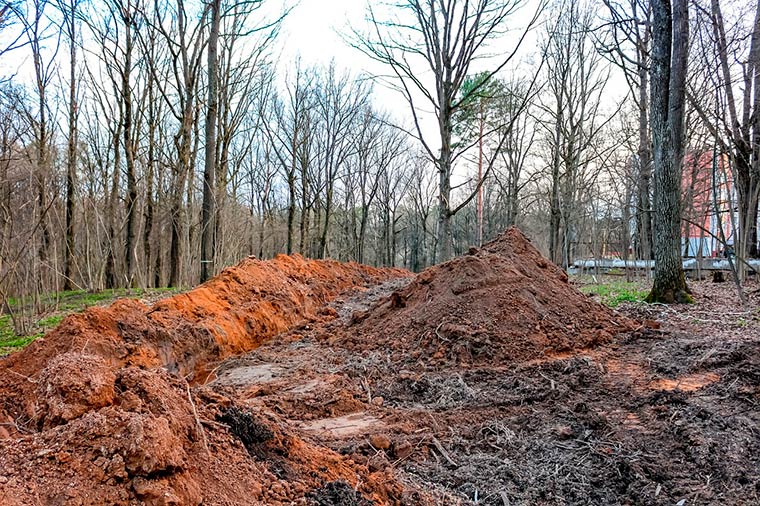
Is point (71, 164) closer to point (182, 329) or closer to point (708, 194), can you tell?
point (182, 329)

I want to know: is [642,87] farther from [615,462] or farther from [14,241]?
[14,241]

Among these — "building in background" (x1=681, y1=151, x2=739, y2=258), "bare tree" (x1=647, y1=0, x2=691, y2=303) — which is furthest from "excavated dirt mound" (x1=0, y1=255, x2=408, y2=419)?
"building in background" (x1=681, y1=151, x2=739, y2=258)

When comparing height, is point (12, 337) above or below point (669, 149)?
→ below

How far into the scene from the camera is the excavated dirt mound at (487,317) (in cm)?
589

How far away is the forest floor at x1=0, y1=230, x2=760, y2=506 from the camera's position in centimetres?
211

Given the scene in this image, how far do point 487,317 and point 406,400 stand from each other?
2319 millimetres

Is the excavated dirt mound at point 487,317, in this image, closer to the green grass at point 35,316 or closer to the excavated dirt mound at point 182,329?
the excavated dirt mound at point 182,329

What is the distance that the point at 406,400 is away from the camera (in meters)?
4.55

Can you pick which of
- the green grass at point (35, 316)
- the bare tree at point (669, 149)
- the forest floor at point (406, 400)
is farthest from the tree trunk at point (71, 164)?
the bare tree at point (669, 149)

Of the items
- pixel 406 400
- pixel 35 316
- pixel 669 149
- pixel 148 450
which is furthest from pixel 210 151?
pixel 148 450

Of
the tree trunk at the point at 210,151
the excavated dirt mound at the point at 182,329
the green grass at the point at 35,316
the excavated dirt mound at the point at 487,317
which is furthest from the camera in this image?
the tree trunk at the point at 210,151

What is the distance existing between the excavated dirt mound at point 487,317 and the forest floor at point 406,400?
0.10ft

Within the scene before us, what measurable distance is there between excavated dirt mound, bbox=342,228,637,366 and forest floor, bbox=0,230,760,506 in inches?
1.3

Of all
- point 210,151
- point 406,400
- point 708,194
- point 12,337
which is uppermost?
point 210,151
